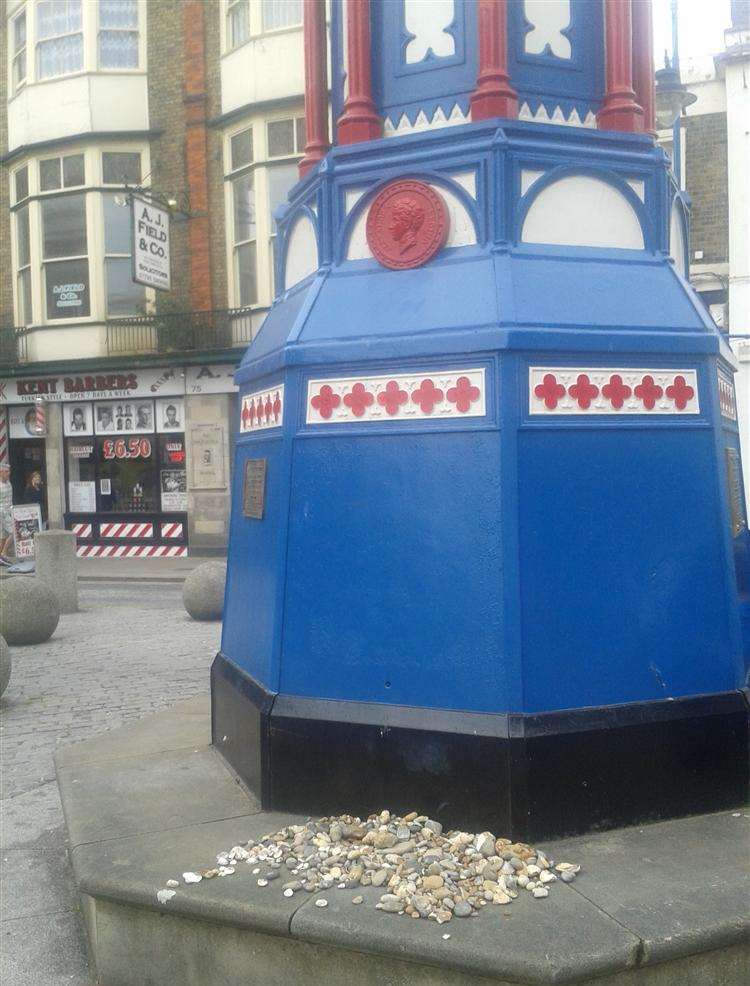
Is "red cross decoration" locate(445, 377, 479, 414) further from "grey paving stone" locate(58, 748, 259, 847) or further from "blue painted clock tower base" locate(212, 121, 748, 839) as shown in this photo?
"grey paving stone" locate(58, 748, 259, 847)

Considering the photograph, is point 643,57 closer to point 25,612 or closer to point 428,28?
point 428,28

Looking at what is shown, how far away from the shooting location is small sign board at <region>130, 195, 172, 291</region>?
19734 mm

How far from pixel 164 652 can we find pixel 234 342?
1163 centimetres

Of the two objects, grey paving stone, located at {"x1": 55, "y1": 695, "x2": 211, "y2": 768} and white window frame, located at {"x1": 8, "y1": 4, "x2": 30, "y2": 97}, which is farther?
white window frame, located at {"x1": 8, "y1": 4, "x2": 30, "y2": 97}

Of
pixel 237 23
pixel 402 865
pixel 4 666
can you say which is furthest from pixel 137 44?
pixel 402 865

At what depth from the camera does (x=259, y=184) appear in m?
20.5

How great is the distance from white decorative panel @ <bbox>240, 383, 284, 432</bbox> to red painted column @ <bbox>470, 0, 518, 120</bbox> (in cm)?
159

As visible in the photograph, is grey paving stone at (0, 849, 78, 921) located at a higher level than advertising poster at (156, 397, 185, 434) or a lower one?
lower

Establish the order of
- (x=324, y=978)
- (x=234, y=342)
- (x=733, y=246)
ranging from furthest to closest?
(x=234, y=342), (x=733, y=246), (x=324, y=978)

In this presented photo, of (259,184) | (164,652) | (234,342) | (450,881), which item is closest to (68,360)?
(234,342)

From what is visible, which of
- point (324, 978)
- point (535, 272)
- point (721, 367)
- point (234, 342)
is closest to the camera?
point (324, 978)

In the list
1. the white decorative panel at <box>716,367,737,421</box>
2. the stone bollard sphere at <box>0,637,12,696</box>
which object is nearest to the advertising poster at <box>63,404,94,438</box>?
the stone bollard sphere at <box>0,637,12,696</box>

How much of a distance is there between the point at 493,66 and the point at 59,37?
843 inches

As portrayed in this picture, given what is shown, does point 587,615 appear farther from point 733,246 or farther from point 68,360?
point 68,360
